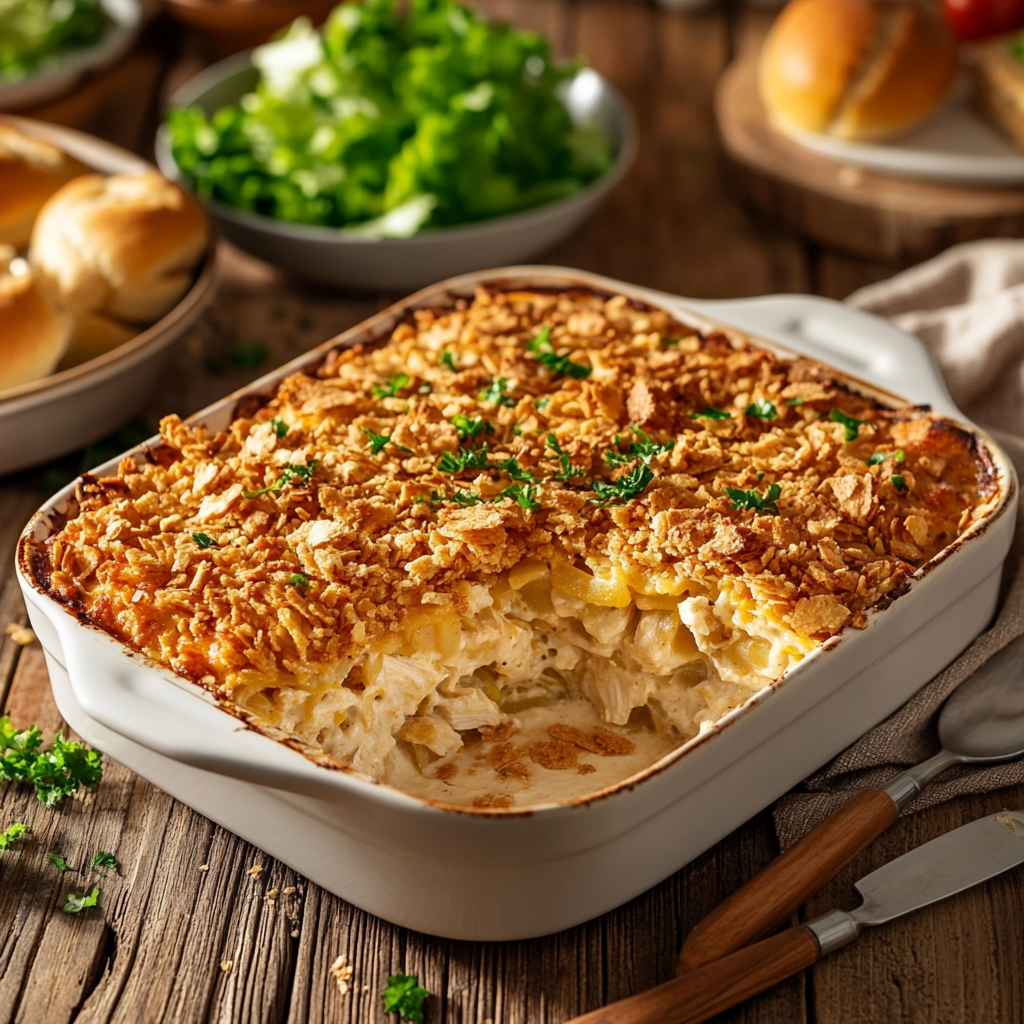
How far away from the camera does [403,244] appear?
368cm

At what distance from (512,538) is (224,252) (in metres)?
2.30

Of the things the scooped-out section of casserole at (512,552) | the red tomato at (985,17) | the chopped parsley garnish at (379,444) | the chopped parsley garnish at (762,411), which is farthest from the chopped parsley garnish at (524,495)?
the red tomato at (985,17)

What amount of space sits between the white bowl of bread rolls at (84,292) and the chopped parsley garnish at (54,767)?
2.77ft

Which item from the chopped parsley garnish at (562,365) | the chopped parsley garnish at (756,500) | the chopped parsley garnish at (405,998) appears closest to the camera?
the chopped parsley garnish at (405,998)

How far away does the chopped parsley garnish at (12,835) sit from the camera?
7.60 ft

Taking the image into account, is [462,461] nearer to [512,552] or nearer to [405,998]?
[512,552]

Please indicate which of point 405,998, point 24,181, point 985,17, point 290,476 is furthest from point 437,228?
point 405,998

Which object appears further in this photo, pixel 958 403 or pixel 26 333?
pixel 958 403

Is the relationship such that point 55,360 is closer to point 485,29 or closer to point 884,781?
point 485,29

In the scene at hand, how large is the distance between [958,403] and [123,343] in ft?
6.70

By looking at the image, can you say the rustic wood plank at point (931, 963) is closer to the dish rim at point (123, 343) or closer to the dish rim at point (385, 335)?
the dish rim at point (385, 335)

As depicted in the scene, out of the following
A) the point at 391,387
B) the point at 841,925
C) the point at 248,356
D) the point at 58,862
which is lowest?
the point at 248,356

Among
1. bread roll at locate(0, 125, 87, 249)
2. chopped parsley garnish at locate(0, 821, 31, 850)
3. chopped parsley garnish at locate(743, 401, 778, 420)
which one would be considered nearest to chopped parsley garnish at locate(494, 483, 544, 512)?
chopped parsley garnish at locate(743, 401, 778, 420)

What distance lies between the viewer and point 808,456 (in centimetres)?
252
